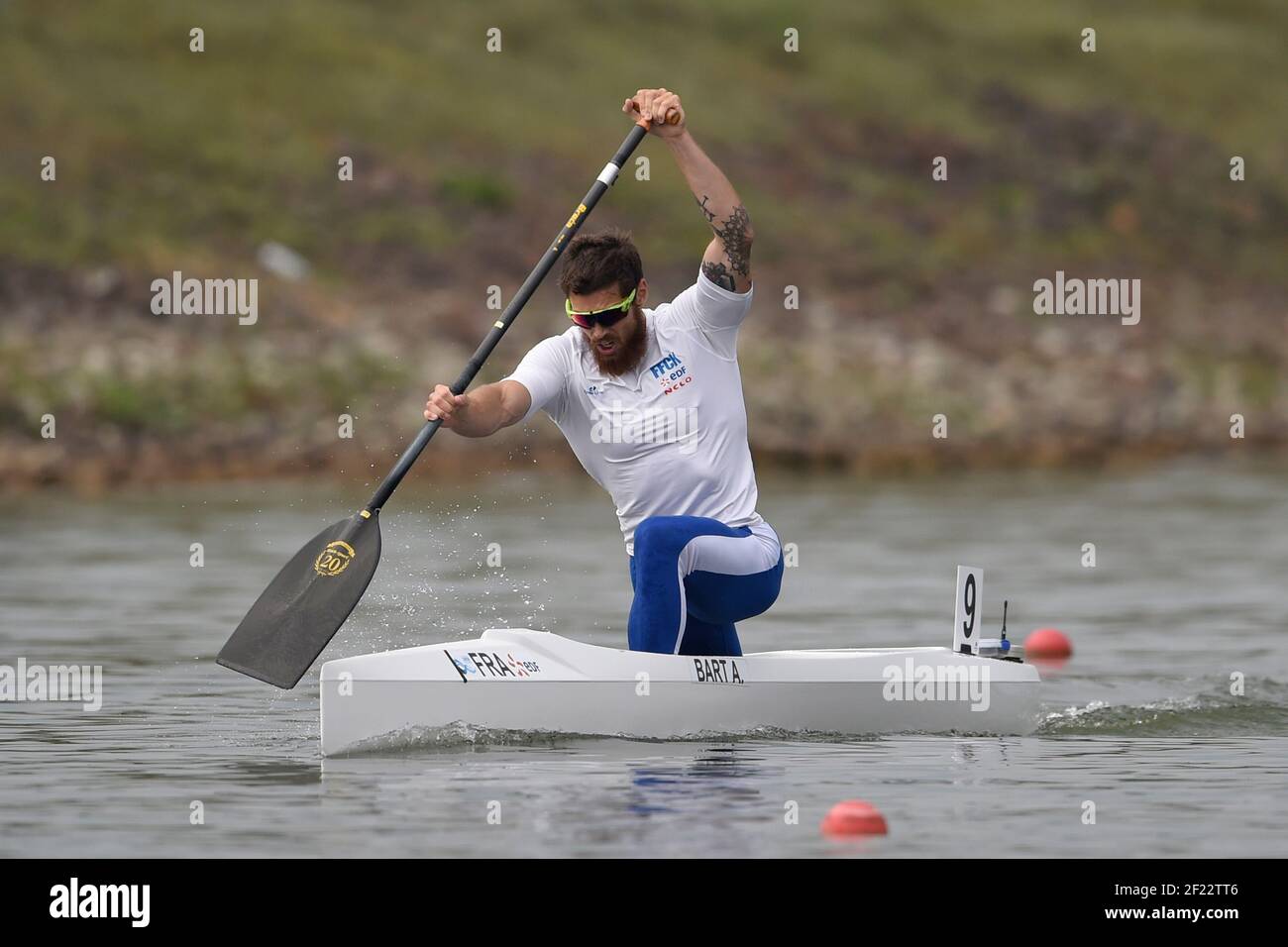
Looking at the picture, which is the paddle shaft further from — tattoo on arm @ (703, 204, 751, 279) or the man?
tattoo on arm @ (703, 204, 751, 279)

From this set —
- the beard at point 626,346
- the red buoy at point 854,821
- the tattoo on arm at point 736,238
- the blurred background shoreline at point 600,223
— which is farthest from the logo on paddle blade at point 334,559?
the blurred background shoreline at point 600,223

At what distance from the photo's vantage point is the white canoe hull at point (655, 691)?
899 cm

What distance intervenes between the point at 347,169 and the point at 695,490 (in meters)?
25.9

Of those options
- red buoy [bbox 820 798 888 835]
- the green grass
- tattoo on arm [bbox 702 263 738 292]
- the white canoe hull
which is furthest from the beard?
the green grass

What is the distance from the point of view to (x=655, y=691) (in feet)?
30.9

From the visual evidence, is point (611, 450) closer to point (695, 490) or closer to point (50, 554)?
point (695, 490)

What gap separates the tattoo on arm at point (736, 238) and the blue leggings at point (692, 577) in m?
1.05

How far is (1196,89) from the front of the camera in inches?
1890

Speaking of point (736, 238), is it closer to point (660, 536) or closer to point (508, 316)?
point (508, 316)

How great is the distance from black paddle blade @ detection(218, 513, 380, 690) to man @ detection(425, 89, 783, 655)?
904 millimetres

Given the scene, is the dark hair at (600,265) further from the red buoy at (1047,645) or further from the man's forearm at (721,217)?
the red buoy at (1047,645)
